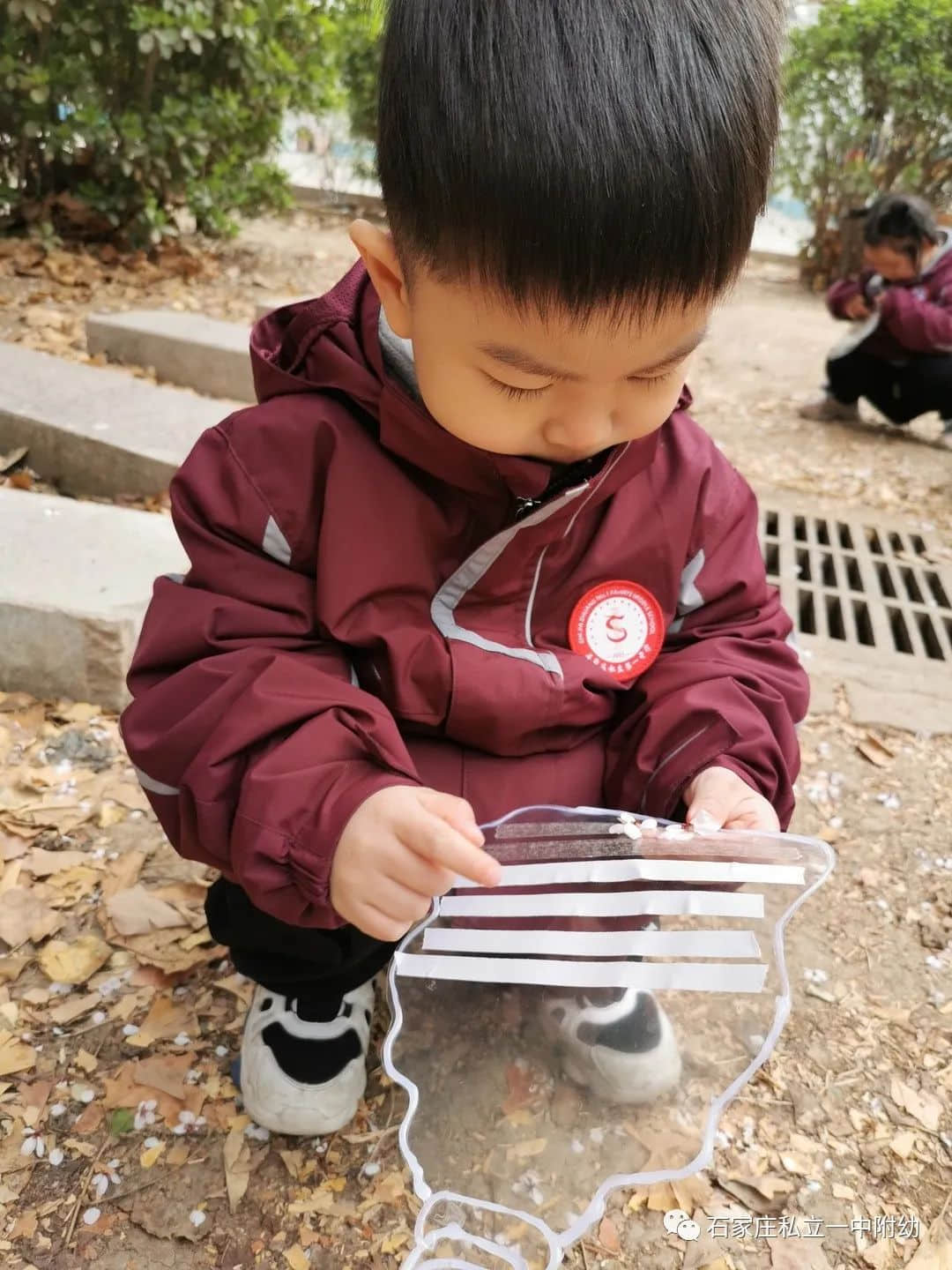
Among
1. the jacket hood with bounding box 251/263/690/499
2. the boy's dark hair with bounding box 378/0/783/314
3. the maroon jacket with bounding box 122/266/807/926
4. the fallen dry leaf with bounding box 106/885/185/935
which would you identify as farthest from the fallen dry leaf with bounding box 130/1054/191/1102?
the boy's dark hair with bounding box 378/0/783/314

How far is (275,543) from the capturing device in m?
1.10

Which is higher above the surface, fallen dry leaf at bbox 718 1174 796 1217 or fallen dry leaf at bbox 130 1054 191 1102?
fallen dry leaf at bbox 130 1054 191 1102

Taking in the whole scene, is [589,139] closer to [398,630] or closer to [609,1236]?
[398,630]

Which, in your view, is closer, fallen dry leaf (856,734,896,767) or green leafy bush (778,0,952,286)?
fallen dry leaf (856,734,896,767)

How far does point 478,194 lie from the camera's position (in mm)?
796

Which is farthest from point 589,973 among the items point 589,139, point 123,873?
point 123,873

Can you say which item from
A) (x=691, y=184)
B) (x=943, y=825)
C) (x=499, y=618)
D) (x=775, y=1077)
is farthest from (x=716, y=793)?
(x=943, y=825)

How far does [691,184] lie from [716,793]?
60cm

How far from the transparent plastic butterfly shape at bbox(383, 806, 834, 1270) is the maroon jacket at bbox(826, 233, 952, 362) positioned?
311cm

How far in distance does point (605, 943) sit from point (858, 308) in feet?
11.8

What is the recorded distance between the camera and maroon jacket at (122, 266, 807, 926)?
1.00 metres

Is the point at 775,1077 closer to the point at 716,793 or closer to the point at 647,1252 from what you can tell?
the point at 647,1252

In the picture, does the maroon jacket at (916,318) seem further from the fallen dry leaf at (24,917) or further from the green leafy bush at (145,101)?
the fallen dry leaf at (24,917)

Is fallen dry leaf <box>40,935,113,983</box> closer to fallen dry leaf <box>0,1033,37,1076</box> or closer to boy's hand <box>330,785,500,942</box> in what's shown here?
fallen dry leaf <box>0,1033,37,1076</box>
